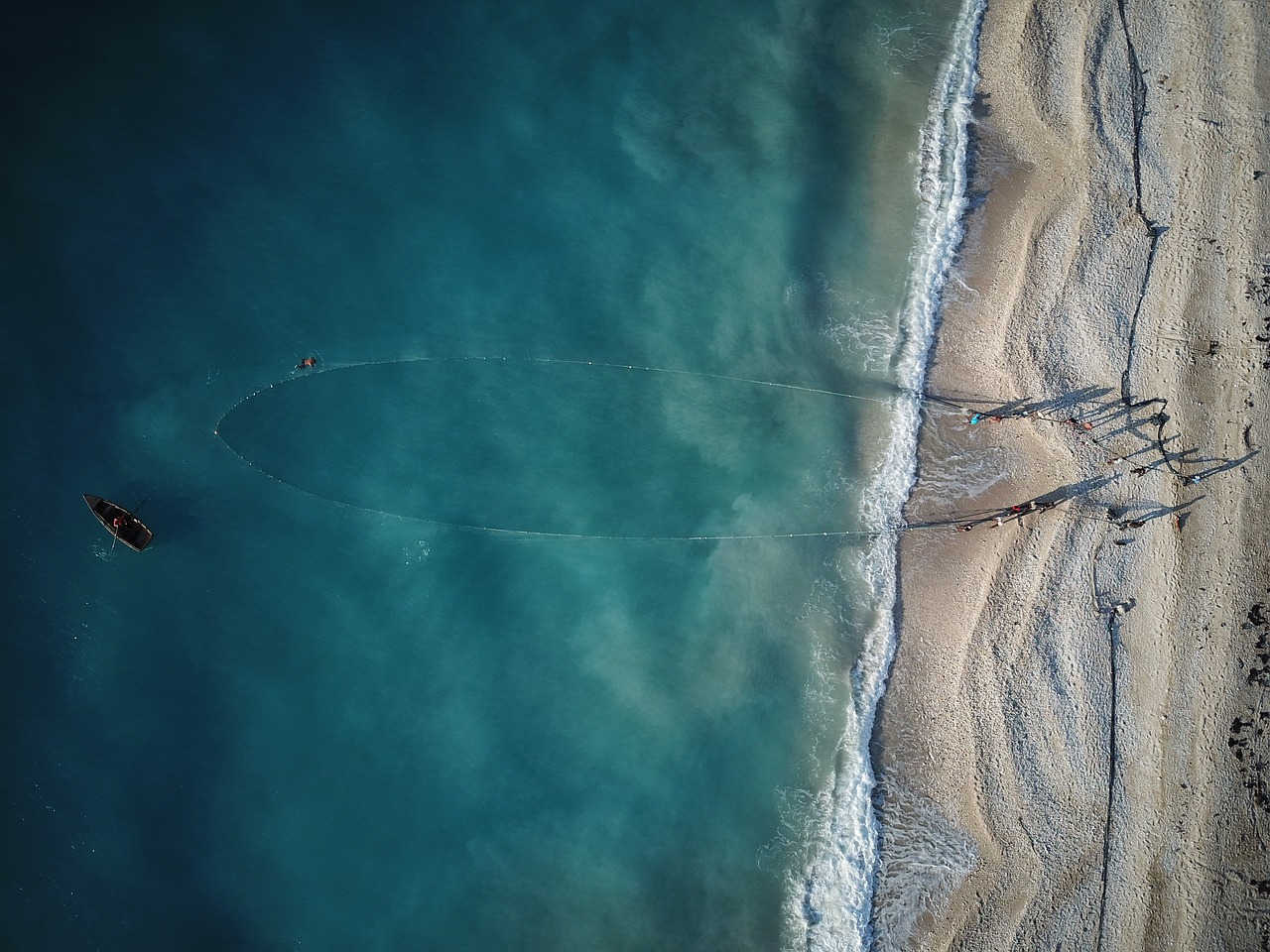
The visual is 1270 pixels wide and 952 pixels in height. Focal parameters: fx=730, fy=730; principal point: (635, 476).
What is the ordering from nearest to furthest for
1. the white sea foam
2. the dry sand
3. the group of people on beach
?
the dry sand < the white sea foam < the group of people on beach

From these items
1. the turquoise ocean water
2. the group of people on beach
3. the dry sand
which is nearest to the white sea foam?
the turquoise ocean water

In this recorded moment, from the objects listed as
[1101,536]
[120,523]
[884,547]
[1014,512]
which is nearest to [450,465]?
[120,523]

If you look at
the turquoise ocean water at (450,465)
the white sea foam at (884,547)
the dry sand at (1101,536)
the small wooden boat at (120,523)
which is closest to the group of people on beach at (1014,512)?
the dry sand at (1101,536)

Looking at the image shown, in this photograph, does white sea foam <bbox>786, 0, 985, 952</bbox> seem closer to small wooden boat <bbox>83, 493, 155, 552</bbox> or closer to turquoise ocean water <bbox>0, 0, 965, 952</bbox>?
turquoise ocean water <bbox>0, 0, 965, 952</bbox>

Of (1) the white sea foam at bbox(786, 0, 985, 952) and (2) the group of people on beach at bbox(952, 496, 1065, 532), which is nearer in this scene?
(1) the white sea foam at bbox(786, 0, 985, 952)

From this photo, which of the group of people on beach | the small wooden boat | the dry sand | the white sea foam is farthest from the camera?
the group of people on beach

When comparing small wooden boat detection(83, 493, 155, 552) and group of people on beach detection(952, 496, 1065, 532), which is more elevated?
group of people on beach detection(952, 496, 1065, 532)

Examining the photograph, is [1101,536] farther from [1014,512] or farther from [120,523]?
[120,523]
